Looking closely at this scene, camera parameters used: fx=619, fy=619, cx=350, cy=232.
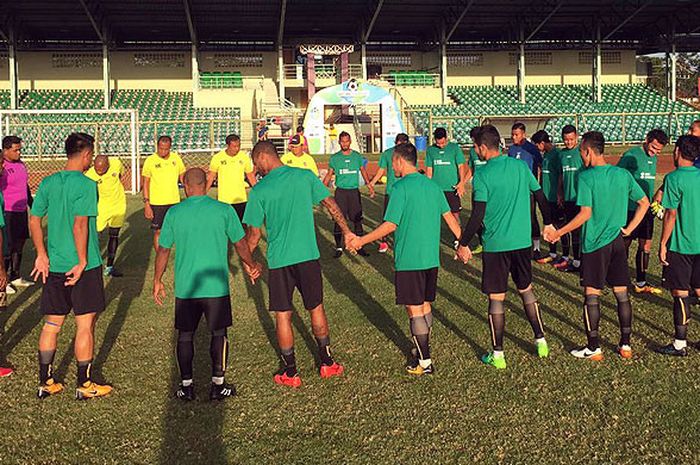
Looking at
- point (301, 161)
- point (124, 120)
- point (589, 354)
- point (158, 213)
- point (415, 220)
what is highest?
point (124, 120)

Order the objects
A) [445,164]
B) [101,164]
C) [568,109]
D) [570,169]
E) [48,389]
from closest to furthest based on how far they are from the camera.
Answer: [48,389] < [570,169] < [101,164] < [445,164] < [568,109]

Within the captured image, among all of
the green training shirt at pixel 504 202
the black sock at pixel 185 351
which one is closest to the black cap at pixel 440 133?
the green training shirt at pixel 504 202

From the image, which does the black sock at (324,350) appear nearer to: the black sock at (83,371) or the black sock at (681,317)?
the black sock at (83,371)

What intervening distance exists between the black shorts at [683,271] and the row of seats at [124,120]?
73.3ft

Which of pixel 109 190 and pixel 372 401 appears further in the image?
pixel 109 190

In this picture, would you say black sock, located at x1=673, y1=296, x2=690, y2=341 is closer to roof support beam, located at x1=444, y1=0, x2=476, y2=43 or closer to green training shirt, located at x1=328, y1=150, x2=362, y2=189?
green training shirt, located at x1=328, y1=150, x2=362, y2=189

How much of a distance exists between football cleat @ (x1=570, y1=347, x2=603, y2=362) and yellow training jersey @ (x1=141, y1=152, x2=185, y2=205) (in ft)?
21.7

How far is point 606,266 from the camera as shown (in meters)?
5.65

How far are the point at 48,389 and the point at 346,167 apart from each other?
670cm

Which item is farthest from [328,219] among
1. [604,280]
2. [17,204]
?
[604,280]

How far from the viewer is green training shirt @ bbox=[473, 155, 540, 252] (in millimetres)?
5500

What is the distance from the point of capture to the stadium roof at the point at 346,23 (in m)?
36.5

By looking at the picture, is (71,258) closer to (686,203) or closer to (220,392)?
(220,392)

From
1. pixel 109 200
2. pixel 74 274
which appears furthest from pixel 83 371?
pixel 109 200
